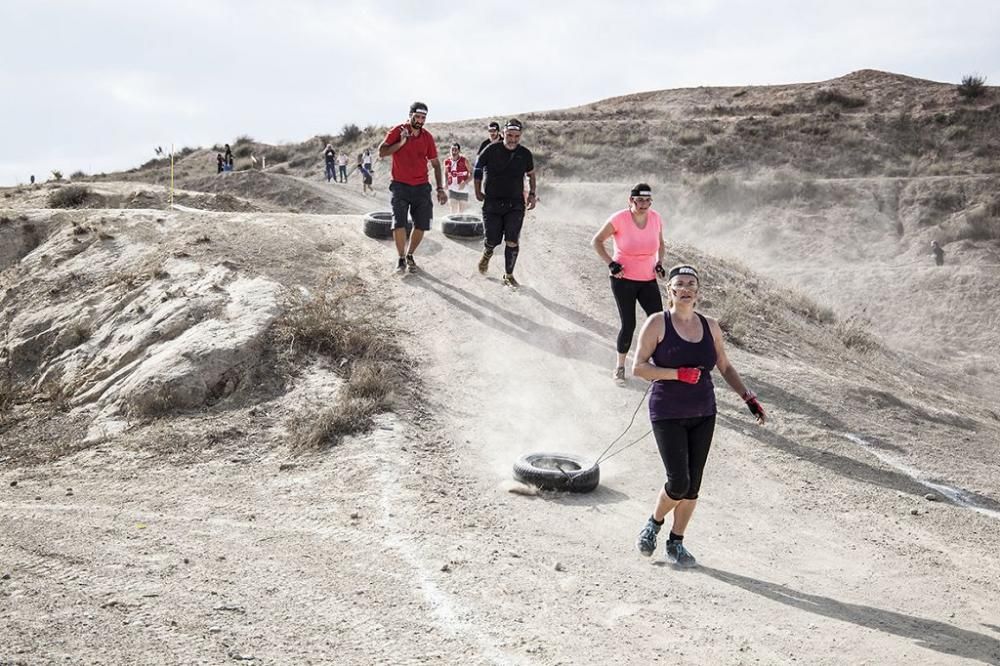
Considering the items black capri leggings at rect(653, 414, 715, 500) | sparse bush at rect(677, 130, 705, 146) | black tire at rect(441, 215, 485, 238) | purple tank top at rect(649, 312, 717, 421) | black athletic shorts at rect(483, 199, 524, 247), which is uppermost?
sparse bush at rect(677, 130, 705, 146)

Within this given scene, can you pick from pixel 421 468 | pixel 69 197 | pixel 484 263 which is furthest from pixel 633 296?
pixel 69 197

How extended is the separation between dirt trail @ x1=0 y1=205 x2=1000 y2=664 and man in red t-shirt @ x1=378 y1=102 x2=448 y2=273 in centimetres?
174

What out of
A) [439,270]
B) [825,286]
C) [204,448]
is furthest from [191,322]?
A: [825,286]

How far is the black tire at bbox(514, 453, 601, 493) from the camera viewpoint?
738cm

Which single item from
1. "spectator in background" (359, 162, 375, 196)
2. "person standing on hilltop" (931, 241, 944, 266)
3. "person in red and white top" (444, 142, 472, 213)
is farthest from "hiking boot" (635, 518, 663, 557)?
"spectator in background" (359, 162, 375, 196)

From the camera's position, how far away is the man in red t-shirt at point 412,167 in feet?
36.3

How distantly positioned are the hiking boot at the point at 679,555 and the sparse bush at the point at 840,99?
42.6 m

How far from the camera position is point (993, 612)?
574cm

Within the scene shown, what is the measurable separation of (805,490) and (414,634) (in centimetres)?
428

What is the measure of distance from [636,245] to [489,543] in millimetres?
3898

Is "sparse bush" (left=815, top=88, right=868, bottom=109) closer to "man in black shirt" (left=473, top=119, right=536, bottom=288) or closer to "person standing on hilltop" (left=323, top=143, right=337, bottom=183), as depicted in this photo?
"person standing on hilltop" (left=323, top=143, right=337, bottom=183)

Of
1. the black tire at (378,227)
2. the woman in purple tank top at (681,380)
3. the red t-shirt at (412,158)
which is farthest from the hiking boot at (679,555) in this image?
the black tire at (378,227)

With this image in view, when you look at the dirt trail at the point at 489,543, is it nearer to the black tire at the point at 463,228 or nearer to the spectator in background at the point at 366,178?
the black tire at the point at 463,228

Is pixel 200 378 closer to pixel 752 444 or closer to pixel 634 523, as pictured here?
pixel 634 523
